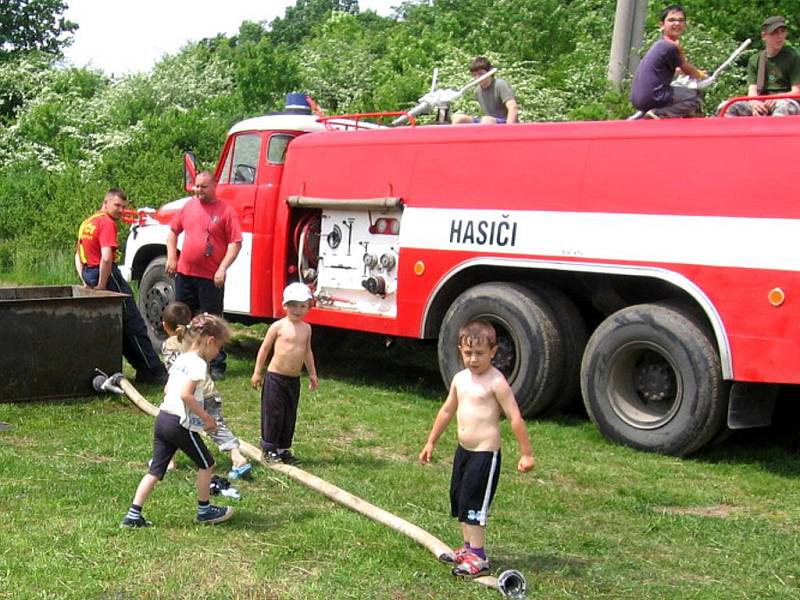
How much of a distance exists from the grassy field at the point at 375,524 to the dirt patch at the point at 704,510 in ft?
0.07

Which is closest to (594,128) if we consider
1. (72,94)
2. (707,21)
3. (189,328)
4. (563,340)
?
(563,340)

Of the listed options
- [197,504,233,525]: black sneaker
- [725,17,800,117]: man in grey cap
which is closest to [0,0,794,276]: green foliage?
[725,17,800,117]: man in grey cap

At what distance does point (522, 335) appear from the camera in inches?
378

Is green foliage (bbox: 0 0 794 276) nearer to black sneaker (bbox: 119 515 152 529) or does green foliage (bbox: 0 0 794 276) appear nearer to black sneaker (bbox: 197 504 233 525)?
black sneaker (bbox: 197 504 233 525)

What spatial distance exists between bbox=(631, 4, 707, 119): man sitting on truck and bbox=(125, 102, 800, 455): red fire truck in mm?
442

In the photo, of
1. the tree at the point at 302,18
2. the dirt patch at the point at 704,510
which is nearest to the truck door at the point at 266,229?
the dirt patch at the point at 704,510

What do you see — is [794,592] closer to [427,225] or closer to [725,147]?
[725,147]

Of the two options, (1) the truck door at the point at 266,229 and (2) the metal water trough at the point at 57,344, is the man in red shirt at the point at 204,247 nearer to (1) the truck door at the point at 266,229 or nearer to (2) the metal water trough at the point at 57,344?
(2) the metal water trough at the point at 57,344

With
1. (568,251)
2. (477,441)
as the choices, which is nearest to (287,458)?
(477,441)

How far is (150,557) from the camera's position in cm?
591

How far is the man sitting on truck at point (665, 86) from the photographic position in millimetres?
9297

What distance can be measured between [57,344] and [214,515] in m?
4.02

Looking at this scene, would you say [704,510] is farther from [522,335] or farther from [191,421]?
[191,421]

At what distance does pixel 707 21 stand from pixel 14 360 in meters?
18.1
